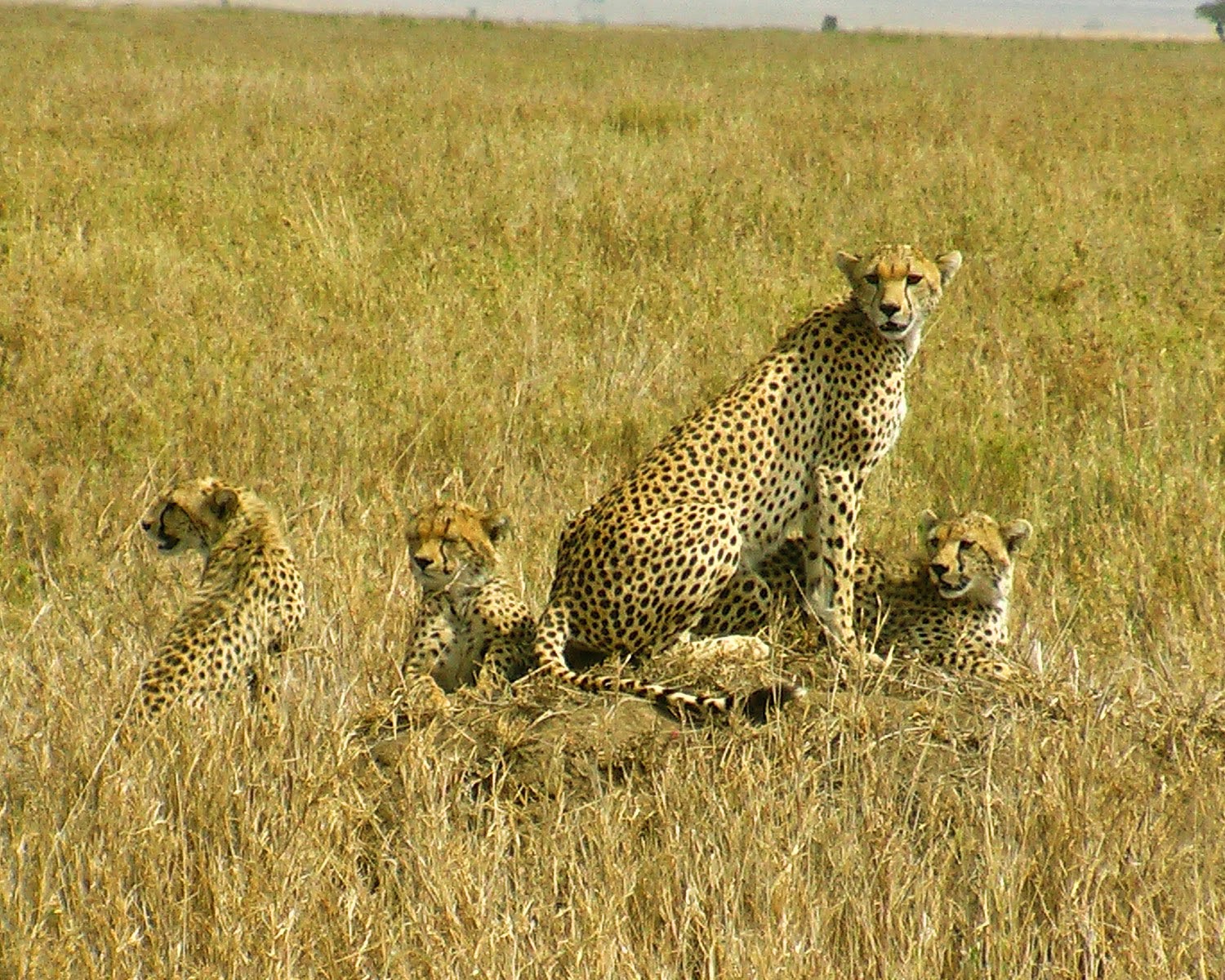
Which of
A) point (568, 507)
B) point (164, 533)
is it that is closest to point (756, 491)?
point (568, 507)

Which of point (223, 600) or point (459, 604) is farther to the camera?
point (459, 604)

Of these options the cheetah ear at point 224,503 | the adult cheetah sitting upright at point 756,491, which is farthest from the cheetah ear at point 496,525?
the cheetah ear at point 224,503

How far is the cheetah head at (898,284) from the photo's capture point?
4355 millimetres

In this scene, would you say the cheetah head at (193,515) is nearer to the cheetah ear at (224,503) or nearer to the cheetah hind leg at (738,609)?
the cheetah ear at (224,503)

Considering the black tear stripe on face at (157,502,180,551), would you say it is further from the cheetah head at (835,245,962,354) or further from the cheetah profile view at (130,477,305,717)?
the cheetah head at (835,245,962,354)

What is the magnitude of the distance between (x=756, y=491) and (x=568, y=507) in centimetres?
116

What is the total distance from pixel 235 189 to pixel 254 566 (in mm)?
5910

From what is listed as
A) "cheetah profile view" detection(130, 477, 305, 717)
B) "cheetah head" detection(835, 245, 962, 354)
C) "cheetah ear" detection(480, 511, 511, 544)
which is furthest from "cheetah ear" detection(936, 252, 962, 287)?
"cheetah profile view" detection(130, 477, 305, 717)

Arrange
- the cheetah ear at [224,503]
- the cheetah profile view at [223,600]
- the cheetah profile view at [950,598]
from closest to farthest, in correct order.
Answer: the cheetah profile view at [223,600] → the cheetah profile view at [950,598] → the cheetah ear at [224,503]

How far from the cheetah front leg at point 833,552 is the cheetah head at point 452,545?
87 centimetres

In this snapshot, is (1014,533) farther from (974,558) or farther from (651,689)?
(651,689)

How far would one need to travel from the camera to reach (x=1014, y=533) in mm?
4148

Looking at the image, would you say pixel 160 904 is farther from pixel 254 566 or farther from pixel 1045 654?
pixel 1045 654

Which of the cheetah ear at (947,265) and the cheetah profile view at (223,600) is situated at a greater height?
the cheetah ear at (947,265)
